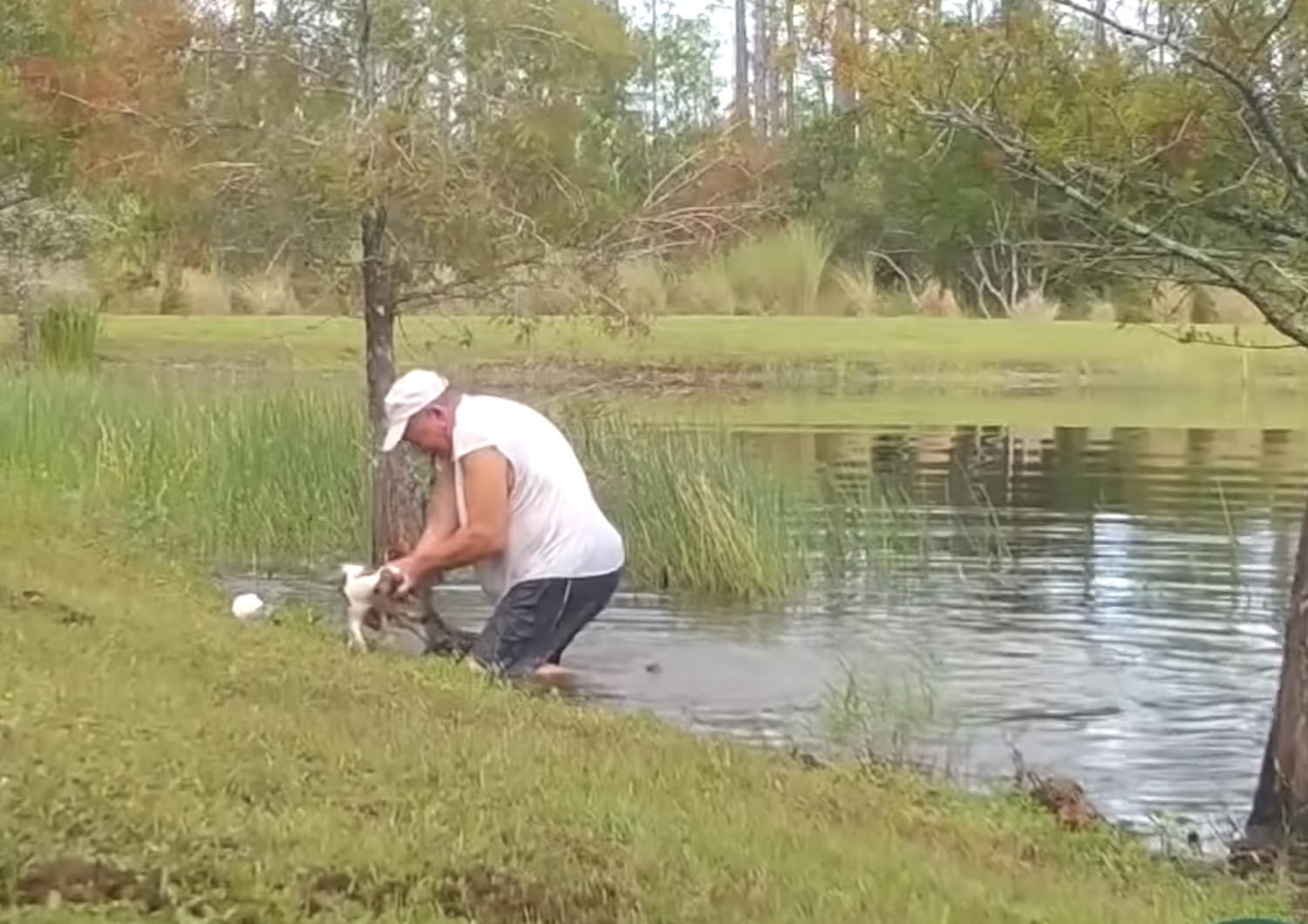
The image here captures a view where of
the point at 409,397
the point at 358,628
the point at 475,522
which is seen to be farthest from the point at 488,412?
the point at 358,628

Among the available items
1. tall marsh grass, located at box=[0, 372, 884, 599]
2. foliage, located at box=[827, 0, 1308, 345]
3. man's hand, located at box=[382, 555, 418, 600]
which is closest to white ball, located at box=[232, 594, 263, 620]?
man's hand, located at box=[382, 555, 418, 600]

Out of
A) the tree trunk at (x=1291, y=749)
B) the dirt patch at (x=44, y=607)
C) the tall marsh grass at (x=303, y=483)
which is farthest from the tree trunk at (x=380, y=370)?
the tree trunk at (x=1291, y=749)

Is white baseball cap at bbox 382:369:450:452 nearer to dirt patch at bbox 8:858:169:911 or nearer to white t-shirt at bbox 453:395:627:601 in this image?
white t-shirt at bbox 453:395:627:601

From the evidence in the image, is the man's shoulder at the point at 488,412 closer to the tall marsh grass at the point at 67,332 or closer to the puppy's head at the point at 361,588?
the puppy's head at the point at 361,588

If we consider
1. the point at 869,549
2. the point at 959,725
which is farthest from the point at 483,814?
the point at 869,549

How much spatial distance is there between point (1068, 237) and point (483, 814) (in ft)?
12.1

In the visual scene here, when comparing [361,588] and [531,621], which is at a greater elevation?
[361,588]

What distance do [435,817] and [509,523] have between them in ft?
13.5

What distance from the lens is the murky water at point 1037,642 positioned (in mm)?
9961

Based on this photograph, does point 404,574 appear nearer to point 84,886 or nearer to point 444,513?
point 444,513

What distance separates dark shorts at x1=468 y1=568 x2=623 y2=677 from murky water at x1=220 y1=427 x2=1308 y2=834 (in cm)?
58

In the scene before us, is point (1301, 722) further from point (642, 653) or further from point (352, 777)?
point (642, 653)

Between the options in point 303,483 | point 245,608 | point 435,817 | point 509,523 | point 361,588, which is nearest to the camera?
point 435,817

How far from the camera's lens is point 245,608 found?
10.5m
